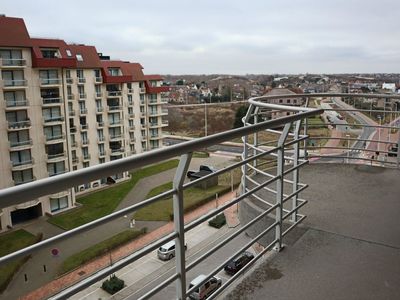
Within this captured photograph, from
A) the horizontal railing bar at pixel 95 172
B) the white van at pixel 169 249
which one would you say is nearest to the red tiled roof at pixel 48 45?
the white van at pixel 169 249

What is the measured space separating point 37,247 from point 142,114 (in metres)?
24.3

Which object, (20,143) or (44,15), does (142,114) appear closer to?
(20,143)

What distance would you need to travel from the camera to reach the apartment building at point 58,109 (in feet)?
50.6

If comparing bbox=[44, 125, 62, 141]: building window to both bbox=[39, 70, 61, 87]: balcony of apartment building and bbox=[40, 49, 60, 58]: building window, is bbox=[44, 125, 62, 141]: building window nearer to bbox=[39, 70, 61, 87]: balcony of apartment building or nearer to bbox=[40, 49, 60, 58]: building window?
bbox=[39, 70, 61, 87]: balcony of apartment building

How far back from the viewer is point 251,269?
6.99 ft

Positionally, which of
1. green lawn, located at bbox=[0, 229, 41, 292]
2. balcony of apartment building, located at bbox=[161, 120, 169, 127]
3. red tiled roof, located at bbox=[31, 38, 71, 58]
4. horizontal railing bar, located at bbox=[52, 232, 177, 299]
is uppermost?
red tiled roof, located at bbox=[31, 38, 71, 58]

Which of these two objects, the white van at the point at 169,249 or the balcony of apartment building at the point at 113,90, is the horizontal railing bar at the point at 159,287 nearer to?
the white van at the point at 169,249

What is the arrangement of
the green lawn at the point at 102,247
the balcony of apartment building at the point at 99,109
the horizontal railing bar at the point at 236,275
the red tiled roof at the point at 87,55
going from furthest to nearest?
the balcony of apartment building at the point at 99,109
the red tiled roof at the point at 87,55
the green lawn at the point at 102,247
the horizontal railing bar at the point at 236,275

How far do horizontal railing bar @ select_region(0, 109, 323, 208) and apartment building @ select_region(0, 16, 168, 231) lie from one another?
34.6ft

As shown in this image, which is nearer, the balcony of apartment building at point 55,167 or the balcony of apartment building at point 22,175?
the balcony of apartment building at point 22,175

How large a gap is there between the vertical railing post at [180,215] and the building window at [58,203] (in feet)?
57.3

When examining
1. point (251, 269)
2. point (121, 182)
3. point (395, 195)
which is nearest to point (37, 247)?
point (251, 269)

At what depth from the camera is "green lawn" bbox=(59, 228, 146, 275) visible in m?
8.39

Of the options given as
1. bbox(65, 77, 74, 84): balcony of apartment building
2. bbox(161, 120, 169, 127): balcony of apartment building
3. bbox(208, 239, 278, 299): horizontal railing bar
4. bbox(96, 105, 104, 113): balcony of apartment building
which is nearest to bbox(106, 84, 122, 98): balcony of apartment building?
bbox(96, 105, 104, 113): balcony of apartment building
